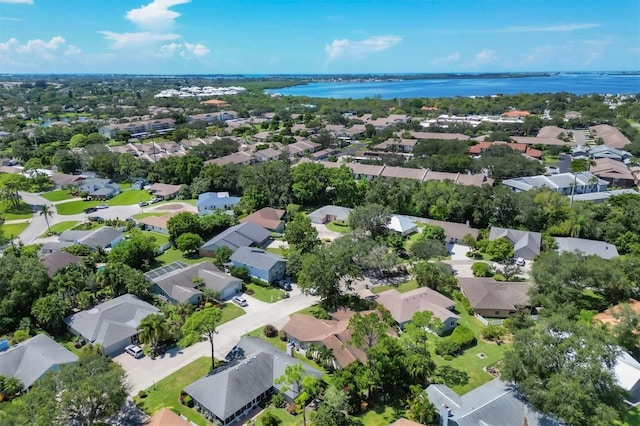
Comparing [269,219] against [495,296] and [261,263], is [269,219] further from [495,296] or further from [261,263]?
[495,296]

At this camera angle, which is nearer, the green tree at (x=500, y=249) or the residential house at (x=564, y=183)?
the green tree at (x=500, y=249)

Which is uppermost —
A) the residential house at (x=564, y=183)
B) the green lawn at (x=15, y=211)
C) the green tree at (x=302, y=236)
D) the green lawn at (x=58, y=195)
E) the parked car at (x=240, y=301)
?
the residential house at (x=564, y=183)

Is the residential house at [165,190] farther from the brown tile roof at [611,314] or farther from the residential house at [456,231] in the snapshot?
the brown tile roof at [611,314]

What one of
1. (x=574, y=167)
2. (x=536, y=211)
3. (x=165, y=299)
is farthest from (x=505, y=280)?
→ (x=574, y=167)

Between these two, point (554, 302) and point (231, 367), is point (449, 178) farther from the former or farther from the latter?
point (231, 367)

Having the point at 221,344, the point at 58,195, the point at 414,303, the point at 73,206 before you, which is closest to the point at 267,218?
the point at 221,344

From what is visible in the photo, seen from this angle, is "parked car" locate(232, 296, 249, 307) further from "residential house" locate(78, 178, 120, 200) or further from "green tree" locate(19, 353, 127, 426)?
"residential house" locate(78, 178, 120, 200)

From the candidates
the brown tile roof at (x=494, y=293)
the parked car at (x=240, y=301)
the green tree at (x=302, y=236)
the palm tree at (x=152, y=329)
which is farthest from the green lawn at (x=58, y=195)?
the brown tile roof at (x=494, y=293)

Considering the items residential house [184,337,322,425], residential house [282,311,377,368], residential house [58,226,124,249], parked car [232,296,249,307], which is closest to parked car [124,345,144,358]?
residential house [184,337,322,425]

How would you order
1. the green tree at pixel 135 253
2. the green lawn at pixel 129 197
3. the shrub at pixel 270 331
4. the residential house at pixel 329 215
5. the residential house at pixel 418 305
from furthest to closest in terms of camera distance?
the green lawn at pixel 129 197 → the residential house at pixel 329 215 → the green tree at pixel 135 253 → the residential house at pixel 418 305 → the shrub at pixel 270 331
